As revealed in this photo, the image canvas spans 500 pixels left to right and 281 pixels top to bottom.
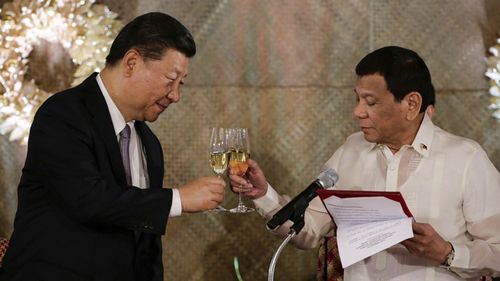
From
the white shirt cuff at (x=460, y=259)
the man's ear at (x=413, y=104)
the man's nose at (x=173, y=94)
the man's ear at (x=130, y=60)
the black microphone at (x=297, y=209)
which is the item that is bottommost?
the white shirt cuff at (x=460, y=259)

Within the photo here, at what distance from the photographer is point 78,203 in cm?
217

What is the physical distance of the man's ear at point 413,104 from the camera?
8.57 feet

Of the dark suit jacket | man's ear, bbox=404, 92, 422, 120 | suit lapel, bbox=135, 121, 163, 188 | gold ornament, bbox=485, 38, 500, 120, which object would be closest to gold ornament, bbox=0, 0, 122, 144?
suit lapel, bbox=135, 121, 163, 188

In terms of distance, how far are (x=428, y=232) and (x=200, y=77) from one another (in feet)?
6.93

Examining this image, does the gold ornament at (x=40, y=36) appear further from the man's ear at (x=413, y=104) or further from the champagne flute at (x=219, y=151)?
the man's ear at (x=413, y=104)

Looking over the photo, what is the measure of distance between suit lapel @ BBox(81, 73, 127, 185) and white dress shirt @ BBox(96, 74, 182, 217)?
0.05m

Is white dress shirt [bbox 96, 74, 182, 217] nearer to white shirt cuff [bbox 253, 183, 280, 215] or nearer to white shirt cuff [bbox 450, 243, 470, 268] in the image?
white shirt cuff [bbox 253, 183, 280, 215]

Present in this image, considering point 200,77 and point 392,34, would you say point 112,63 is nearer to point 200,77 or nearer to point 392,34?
point 200,77

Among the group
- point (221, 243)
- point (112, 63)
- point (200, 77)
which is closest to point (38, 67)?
point (200, 77)

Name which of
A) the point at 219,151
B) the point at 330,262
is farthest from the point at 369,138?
the point at 330,262

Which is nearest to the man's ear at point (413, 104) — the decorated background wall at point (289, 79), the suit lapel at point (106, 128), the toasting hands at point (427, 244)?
the toasting hands at point (427, 244)

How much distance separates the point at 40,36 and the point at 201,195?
7.35 ft

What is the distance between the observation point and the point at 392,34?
4137 mm

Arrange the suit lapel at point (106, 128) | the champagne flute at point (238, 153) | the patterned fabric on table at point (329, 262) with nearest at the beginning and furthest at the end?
the suit lapel at point (106, 128) → the champagne flute at point (238, 153) → the patterned fabric on table at point (329, 262)
